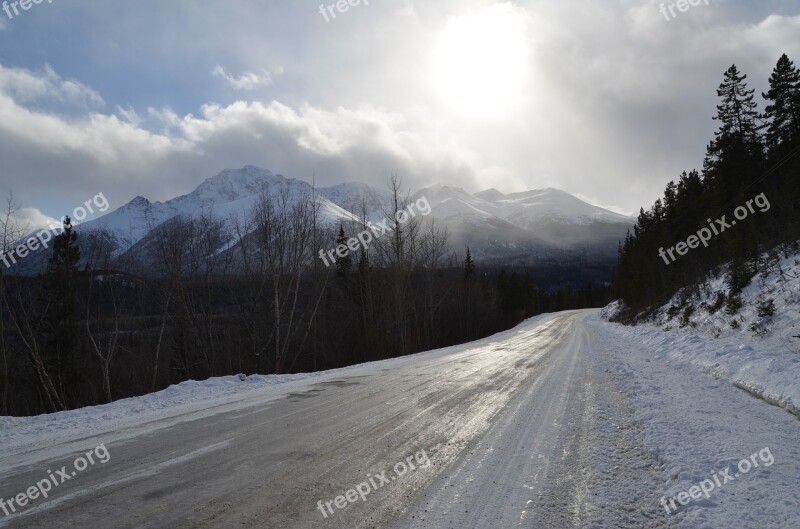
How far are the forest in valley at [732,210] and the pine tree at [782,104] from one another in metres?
0.06

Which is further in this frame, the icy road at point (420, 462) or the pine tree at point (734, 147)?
the pine tree at point (734, 147)

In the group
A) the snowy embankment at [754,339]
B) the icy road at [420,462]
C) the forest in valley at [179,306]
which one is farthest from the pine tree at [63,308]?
the snowy embankment at [754,339]

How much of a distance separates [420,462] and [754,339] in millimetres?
11184

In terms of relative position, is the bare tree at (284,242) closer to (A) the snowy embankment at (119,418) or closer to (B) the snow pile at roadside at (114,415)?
(B) the snow pile at roadside at (114,415)

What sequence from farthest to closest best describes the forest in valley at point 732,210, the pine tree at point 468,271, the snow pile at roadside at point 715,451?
the pine tree at point 468,271
the forest in valley at point 732,210
the snow pile at roadside at point 715,451

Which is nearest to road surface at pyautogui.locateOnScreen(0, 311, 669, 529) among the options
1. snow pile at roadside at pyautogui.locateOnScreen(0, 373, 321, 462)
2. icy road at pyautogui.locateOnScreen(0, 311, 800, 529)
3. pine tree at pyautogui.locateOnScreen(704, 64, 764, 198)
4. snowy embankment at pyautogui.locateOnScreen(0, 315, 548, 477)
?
icy road at pyautogui.locateOnScreen(0, 311, 800, 529)

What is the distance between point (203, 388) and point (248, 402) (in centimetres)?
286

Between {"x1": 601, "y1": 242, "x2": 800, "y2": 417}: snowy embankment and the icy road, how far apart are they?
0.57 m

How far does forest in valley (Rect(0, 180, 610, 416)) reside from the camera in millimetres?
18391

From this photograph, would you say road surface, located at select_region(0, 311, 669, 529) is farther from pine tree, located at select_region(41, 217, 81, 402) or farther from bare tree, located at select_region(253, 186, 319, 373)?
pine tree, located at select_region(41, 217, 81, 402)

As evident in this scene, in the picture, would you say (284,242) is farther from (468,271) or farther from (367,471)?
(468,271)

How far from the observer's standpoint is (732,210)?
30.7 meters

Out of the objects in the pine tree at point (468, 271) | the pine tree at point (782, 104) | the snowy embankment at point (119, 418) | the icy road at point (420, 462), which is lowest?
the icy road at point (420, 462)

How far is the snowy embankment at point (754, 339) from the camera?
747 cm
